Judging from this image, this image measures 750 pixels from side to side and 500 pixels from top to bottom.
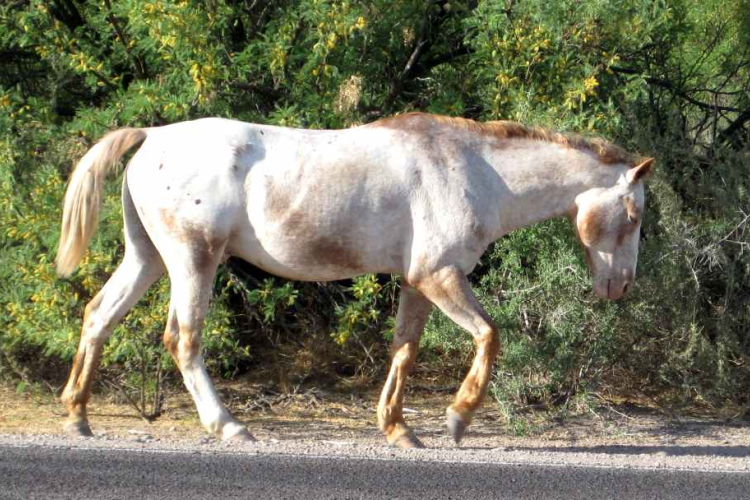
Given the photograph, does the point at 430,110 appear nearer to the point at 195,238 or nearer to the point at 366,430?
the point at 366,430

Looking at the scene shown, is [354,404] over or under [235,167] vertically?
under

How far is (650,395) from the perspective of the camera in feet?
31.1

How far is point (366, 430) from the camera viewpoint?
869 centimetres

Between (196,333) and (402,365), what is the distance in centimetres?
141

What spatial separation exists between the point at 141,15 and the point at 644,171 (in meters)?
3.96

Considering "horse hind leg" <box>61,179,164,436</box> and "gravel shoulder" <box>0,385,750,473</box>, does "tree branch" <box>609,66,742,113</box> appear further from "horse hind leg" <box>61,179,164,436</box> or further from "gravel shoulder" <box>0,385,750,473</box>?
"horse hind leg" <box>61,179,164,436</box>

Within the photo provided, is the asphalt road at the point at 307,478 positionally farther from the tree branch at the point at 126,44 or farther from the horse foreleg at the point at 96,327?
the tree branch at the point at 126,44

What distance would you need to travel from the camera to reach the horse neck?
716cm

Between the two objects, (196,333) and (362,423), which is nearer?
(196,333)

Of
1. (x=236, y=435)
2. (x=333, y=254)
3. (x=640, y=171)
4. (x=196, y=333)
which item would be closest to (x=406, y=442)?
(x=236, y=435)

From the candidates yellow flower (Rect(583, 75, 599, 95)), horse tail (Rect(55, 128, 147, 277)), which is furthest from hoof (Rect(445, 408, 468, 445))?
yellow flower (Rect(583, 75, 599, 95))

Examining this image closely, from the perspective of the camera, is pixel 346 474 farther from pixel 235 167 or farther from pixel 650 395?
pixel 650 395

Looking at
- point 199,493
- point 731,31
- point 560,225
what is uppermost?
point 731,31

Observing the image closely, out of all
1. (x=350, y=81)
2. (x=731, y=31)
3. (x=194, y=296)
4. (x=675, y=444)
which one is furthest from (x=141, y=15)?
(x=731, y=31)
